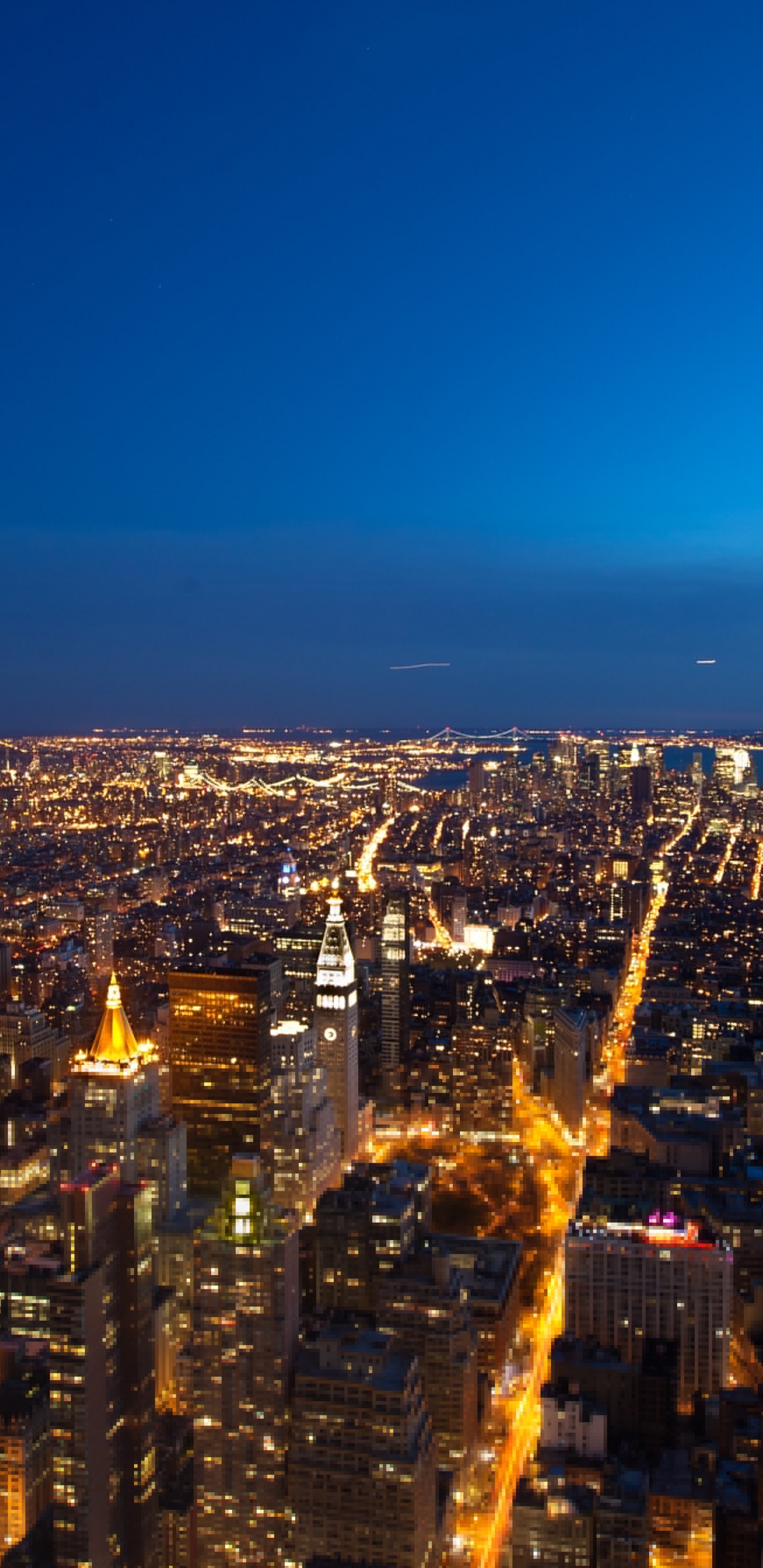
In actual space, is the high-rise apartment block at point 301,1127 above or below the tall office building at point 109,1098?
below

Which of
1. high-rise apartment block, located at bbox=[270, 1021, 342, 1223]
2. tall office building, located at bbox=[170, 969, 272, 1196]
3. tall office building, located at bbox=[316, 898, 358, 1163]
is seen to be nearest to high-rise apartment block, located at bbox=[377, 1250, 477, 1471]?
high-rise apartment block, located at bbox=[270, 1021, 342, 1223]

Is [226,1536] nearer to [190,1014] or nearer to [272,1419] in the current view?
[272,1419]

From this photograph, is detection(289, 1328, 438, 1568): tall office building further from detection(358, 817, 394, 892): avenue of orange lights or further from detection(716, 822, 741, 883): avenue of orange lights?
detection(716, 822, 741, 883): avenue of orange lights

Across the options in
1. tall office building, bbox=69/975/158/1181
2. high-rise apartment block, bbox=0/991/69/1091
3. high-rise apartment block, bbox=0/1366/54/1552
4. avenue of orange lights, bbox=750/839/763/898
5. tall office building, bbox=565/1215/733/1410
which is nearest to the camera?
high-rise apartment block, bbox=0/1366/54/1552

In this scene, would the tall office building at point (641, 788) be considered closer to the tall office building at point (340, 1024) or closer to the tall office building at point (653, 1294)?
the tall office building at point (340, 1024)

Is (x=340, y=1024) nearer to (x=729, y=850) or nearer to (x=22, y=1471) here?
(x=22, y=1471)

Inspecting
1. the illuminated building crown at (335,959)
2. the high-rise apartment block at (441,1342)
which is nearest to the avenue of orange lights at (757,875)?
the illuminated building crown at (335,959)

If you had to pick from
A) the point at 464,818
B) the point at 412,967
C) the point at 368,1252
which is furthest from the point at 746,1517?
the point at 464,818
